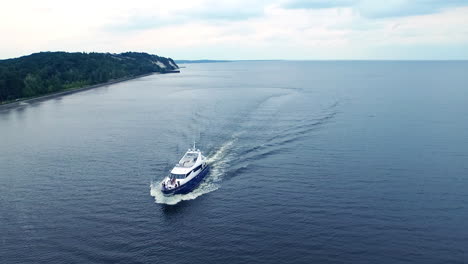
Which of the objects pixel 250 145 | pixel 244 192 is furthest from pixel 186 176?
pixel 250 145

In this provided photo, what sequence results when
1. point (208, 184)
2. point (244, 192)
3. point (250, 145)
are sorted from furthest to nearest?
point (250, 145)
point (208, 184)
point (244, 192)

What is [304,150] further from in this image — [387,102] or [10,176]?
[387,102]

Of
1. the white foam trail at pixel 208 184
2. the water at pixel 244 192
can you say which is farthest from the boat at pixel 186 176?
the water at pixel 244 192

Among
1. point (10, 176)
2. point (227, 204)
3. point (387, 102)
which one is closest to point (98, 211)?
point (227, 204)

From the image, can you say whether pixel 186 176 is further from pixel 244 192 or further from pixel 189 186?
pixel 244 192

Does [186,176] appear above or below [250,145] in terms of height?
below

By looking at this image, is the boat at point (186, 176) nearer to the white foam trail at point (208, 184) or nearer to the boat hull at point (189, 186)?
the boat hull at point (189, 186)

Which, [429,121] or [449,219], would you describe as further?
[429,121]
